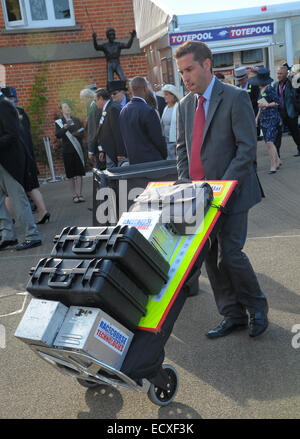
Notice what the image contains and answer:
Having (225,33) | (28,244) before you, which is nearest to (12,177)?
(28,244)

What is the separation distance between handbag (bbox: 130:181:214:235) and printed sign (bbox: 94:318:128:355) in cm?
78

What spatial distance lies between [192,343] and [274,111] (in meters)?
7.02

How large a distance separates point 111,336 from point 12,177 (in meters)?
4.84

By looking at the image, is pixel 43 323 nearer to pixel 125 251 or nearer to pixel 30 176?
pixel 125 251

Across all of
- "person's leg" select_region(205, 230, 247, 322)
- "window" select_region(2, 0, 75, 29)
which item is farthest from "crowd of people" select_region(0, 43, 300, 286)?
"window" select_region(2, 0, 75, 29)

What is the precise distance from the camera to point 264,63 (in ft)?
47.4

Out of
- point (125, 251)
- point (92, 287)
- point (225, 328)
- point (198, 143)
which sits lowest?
point (225, 328)

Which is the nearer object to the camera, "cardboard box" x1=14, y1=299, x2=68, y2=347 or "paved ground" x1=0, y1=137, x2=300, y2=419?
"cardboard box" x1=14, y1=299, x2=68, y2=347

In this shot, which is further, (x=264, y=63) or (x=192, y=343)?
(x=264, y=63)

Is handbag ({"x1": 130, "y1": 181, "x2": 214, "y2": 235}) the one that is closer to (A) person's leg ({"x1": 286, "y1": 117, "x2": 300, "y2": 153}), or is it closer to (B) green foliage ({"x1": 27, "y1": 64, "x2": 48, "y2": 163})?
(A) person's leg ({"x1": 286, "y1": 117, "x2": 300, "y2": 153})

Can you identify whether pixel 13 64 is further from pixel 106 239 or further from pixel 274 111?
pixel 106 239

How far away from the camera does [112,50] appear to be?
1374 centimetres

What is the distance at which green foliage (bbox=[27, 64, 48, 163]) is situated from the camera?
551 inches
